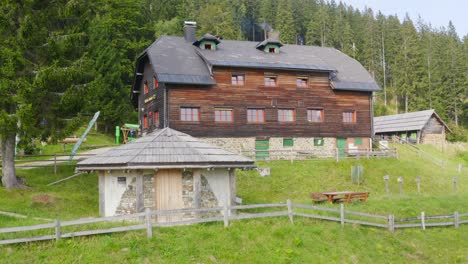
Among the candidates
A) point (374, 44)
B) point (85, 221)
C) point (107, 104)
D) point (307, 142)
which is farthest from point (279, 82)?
point (374, 44)

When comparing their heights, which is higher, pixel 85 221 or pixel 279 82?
pixel 279 82

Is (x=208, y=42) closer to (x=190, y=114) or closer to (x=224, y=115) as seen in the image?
(x=224, y=115)

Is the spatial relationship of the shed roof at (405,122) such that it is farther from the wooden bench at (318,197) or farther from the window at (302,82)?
the wooden bench at (318,197)

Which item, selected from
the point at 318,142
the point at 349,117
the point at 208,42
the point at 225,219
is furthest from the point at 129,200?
the point at 349,117

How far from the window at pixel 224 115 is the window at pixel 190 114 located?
145 cm

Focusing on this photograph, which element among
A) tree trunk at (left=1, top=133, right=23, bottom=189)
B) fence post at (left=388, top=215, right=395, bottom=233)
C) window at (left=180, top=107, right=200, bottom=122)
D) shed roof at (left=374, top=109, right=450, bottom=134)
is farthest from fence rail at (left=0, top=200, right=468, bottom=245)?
shed roof at (left=374, top=109, right=450, bottom=134)

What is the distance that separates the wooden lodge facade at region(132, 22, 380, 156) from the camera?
32.8 m

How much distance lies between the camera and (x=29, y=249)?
14211mm

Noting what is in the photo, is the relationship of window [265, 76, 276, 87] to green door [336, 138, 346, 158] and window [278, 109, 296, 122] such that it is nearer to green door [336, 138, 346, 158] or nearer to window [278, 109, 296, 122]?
window [278, 109, 296, 122]

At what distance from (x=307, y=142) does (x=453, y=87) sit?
163ft

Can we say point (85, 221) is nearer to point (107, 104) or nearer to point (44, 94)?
point (44, 94)

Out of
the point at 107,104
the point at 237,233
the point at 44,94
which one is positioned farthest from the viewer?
the point at 107,104

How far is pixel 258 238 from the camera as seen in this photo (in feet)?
54.2

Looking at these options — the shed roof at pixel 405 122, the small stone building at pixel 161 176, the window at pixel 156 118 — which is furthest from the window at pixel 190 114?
the shed roof at pixel 405 122
